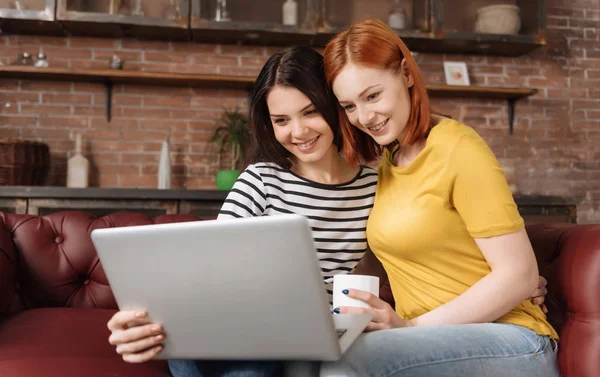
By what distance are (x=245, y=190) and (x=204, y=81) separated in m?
2.39

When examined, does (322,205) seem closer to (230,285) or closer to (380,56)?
(380,56)

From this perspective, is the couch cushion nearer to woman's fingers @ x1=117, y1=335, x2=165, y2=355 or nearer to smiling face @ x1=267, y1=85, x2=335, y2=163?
woman's fingers @ x1=117, y1=335, x2=165, y2=355

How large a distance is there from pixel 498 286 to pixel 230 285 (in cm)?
55

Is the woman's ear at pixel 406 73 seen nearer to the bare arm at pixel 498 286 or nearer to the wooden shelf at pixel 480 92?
the bare arm at pixel 498 286

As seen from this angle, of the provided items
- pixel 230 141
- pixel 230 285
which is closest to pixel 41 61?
pixel 230 141

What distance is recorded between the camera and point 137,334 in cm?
99

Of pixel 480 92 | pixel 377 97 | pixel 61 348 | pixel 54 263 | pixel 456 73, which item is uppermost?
pixel 456 73

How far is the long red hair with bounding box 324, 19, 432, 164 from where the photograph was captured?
1302 millimetres

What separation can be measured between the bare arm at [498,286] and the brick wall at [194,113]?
9.29 ft

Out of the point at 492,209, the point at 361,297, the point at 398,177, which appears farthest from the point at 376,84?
the point at 361,297

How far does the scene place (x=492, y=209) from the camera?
115cm

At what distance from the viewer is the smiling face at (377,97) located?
1.32m

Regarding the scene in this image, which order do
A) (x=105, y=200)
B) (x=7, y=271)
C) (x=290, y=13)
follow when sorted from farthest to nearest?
(x=290, y=13) < (x=105, y=200) < (x=7, y=271)

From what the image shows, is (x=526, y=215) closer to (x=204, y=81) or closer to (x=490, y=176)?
(x=204, y=81)
